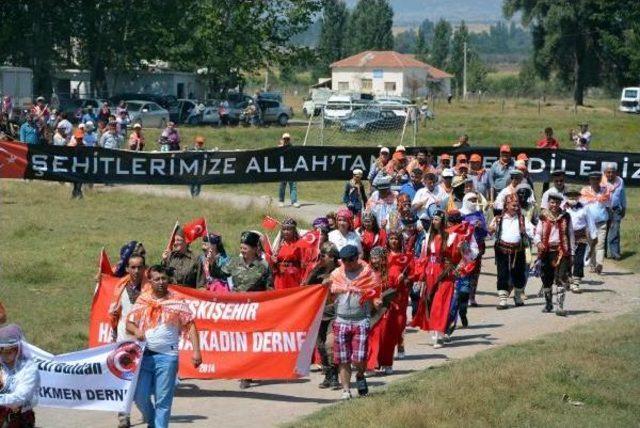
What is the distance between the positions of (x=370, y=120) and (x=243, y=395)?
2900 centimetres

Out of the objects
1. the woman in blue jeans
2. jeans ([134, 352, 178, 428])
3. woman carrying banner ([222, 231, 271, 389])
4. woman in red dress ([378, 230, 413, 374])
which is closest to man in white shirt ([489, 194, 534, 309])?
woman in red dress ([378, 230, 413, 374])

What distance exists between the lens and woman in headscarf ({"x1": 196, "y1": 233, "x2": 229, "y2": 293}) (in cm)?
1485

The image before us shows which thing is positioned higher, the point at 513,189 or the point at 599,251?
the point at 513,189

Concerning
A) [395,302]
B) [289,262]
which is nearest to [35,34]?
[289,262]

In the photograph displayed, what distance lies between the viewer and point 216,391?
14.5 metres

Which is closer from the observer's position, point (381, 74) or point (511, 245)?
point (511, 245)

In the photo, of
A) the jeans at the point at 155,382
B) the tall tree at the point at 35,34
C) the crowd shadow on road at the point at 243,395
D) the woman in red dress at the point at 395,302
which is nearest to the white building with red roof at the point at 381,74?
the tall tree at the point at 35,34

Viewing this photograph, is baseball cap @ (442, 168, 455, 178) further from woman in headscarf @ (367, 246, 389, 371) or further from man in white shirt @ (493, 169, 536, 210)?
woman in headscarf @ (367, 246, 389, 371)

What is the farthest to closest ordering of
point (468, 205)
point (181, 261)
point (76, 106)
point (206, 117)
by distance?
point (206, 117) < point (76, 106) < point (468, 205) < point (181, 261)

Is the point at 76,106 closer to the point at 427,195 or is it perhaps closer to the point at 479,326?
the point at 427,195

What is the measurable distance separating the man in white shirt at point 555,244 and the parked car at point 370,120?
76.0 ft

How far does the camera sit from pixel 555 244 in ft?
62.3

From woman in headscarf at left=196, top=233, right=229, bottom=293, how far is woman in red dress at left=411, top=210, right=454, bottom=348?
264 centimetres

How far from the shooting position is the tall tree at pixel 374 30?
507 feet
